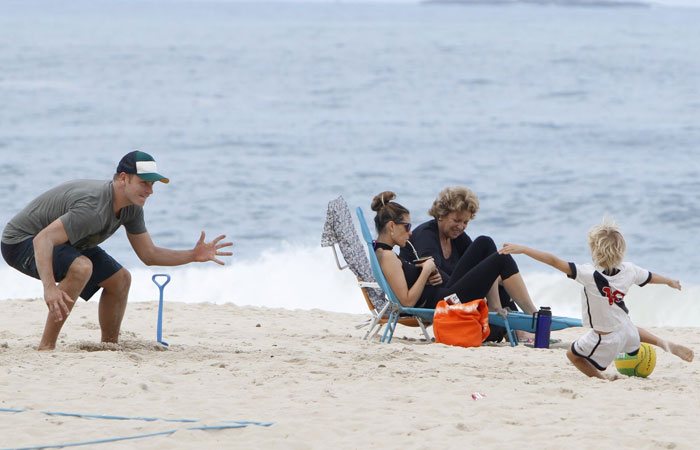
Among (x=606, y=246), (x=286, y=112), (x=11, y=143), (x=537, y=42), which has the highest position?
(x=537, y=42)

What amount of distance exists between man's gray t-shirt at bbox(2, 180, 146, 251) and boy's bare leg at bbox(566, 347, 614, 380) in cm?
249

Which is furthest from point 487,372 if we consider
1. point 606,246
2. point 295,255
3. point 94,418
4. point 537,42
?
point 537,42

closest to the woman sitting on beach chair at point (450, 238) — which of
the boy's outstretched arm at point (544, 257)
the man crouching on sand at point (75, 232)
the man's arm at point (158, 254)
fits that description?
the boy's outstretched arm at point (544, 257)

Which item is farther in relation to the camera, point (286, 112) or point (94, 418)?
point (286, 112)

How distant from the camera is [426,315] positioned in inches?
247

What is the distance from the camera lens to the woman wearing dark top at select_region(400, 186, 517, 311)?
6402 mm

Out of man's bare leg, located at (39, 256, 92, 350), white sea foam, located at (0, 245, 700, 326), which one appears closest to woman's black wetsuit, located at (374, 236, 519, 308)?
man's bare leg, located at (39, 256, 92, 350)

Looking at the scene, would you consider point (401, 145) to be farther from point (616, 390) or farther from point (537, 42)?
point (537, 42)

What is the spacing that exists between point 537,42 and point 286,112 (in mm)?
35134

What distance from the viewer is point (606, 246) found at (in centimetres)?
477

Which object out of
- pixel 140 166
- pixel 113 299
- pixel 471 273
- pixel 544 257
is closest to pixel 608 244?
pixel 544 257

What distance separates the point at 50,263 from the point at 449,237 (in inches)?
113

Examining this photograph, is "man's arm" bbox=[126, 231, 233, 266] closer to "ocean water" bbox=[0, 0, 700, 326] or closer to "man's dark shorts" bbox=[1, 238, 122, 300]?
"man's dark shorts" bbox=[1, 238, 122, 300]

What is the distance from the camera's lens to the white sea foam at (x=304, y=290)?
10.1 meters
